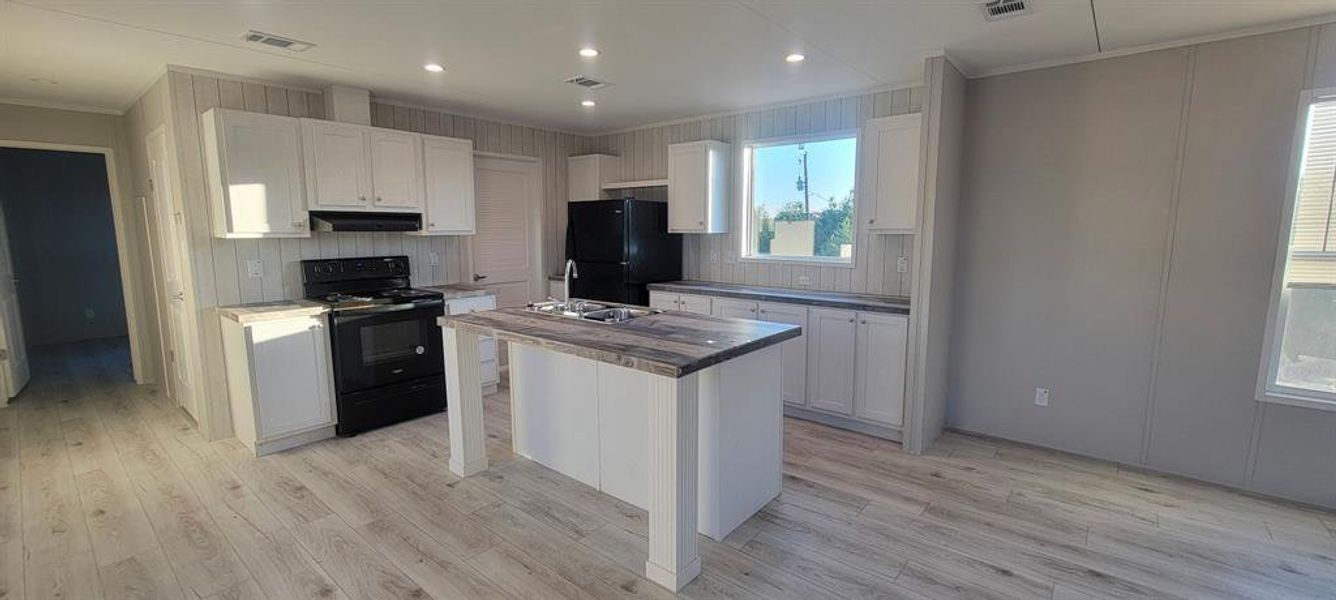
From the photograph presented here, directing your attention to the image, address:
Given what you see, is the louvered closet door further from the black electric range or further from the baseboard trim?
the baseboard trim

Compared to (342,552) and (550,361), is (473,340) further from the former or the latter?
(342,552)

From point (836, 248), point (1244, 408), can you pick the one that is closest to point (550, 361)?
point (836, 248)

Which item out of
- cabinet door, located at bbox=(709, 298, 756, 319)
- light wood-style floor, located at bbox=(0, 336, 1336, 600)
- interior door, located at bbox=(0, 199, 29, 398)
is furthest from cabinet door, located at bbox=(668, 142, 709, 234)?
interior door, located at bbox=(0, 199, 29, 398)

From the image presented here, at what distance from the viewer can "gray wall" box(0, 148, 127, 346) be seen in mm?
6410

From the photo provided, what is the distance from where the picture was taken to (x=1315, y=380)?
2.79 m

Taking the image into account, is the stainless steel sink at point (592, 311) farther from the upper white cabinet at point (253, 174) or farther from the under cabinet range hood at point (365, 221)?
the upper white cabinet at point (253, 174)

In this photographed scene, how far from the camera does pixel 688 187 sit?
15.9ft

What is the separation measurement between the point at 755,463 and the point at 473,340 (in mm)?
1668

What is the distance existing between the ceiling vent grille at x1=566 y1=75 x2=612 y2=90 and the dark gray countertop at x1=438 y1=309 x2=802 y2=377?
63.2 inches

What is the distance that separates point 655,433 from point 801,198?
297cm

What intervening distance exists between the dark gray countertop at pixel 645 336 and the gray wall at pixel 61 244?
265 inches

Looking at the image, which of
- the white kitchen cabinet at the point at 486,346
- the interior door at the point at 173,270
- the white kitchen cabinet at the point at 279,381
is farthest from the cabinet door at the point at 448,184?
the interior door at the point at 173,270

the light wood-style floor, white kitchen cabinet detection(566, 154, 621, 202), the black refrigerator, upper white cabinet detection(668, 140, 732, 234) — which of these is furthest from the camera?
white kitchen cabinet detection(566, 154, 621, 202)

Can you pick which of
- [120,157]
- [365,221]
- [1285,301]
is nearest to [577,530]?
[365,221]
